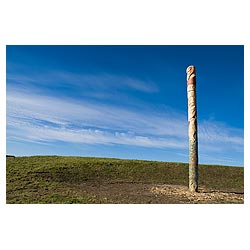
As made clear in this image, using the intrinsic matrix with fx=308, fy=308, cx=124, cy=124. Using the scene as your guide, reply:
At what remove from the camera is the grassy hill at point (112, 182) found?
40.0ft

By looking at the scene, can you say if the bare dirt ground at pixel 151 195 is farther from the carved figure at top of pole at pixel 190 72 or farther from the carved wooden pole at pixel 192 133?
the carved figure at top of pole at pixel 190 72

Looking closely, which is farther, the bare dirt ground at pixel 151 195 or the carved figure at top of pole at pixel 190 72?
the carved figure at top of pole at pixel 190 72

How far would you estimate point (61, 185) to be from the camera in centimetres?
1484

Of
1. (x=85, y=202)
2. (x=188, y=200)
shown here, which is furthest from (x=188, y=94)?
(x=85, y=202)

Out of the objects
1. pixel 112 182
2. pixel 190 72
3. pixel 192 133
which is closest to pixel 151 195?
pixel 192 133

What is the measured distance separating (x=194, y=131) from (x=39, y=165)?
34.6ft

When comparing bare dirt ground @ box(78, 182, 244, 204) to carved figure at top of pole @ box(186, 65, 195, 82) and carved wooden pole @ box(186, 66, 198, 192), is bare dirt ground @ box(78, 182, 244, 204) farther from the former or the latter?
carved figure at top of pole @ box(186, 65, 195, 82)

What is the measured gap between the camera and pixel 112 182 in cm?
1678

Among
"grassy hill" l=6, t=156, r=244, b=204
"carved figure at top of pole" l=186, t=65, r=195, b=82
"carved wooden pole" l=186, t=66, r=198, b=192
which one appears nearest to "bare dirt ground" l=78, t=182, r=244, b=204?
"grassy hill" l=6, t=156, r=244, b=204

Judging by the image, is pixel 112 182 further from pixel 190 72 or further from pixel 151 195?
pixel 190 72

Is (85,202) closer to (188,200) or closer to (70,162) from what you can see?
(188,200)

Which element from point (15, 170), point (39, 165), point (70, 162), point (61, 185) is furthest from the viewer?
point (70, 162)

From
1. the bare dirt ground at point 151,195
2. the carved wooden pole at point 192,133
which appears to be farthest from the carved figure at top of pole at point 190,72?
the bare dirt ground at point 151,195

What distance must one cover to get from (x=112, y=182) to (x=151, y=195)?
434 centimetres
